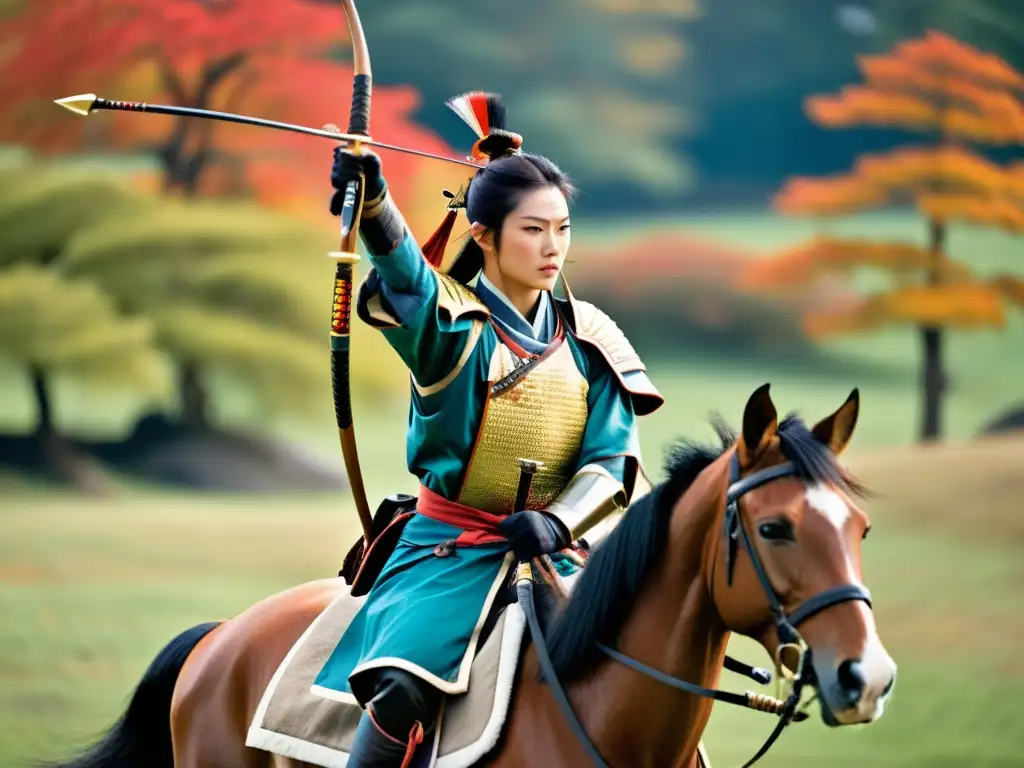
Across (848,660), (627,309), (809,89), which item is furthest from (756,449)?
(809,89)

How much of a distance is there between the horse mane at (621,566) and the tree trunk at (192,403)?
222 inches

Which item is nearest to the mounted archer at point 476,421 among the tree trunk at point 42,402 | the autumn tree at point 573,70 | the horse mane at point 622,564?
the horse mane at point 622,564

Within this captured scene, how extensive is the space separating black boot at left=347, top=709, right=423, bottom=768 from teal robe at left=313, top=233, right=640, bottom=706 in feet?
0.24

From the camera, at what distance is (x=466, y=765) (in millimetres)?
2135

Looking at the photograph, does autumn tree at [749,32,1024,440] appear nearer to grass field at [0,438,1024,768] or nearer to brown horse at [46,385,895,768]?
grass field at [0,438,1024,768]

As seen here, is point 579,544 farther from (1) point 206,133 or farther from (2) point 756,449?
(1) point 206,133

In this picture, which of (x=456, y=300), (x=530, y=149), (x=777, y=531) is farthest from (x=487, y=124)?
(x=530, y=149)

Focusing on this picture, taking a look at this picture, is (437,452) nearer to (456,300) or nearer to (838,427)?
(456,300)

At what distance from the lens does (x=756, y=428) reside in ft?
6.28

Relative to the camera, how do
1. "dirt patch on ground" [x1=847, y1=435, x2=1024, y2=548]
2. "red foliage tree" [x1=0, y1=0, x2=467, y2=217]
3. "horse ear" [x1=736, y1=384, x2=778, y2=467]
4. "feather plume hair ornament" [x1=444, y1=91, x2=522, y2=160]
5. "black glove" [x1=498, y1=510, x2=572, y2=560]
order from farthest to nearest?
"red foliage tree" [x1=0, y1=0, x2=467, y2=217] → "dirt patch on ground" [x1=847, y1=435, x2=1024, y2=548] → "feather plume hair ornament" [x1=444, y1=91, x2=522, y2=160] → "black glove" [x1=498, y1=510, x2=572, y2=560] → "horse ear" [x1=736, y1=384, x2=778, y2=467]

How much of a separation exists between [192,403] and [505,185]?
17.8ft

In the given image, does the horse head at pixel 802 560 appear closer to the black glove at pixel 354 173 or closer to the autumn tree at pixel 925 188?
the black glove at pixel 354 173

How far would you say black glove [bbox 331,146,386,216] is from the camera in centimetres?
213

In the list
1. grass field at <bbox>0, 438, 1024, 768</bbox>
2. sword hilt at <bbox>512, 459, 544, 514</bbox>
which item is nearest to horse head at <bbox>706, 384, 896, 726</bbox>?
sword hilt at <bbox>512, 459, 544, 514</bbox>
